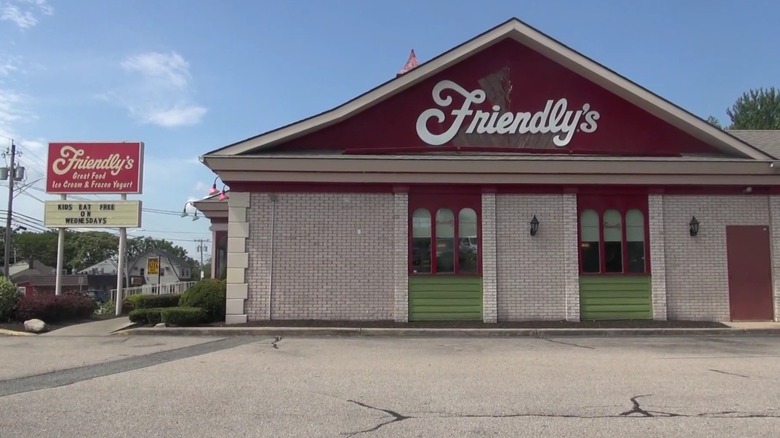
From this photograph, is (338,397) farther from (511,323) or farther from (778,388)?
(511,323)


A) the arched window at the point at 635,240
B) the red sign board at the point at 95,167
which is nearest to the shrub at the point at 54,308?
the red sign board at the point at 95,167

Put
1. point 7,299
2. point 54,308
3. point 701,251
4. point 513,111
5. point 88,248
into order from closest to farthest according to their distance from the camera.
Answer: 1. point 701,251
2. point 7,299
3. point 513,111
4. point 54,308
5. point 88,248

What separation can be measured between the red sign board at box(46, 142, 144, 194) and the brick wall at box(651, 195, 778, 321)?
14682 mm

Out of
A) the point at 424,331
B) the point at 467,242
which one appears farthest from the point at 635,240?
the point at 424,331

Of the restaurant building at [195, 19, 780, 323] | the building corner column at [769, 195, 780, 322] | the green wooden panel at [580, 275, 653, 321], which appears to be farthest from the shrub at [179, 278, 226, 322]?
the building corner column at [769, 195, 780, 322]

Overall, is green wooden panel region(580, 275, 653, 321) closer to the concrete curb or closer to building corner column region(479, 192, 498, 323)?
the concrete curb

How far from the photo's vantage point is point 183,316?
13719 millimetres

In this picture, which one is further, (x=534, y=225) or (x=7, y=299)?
(x=7, y=299)

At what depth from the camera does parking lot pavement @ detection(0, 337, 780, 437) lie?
18.7 ft

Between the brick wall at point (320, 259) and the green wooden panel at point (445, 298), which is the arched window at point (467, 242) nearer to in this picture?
the green wooden panel at point (445, 298)

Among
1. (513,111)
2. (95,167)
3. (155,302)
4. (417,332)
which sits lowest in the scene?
(417,332)

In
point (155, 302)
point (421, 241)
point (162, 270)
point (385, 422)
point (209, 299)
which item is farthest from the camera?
point (162, 270)

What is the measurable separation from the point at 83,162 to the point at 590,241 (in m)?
14.5

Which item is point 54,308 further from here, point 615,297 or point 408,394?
point 615,297
